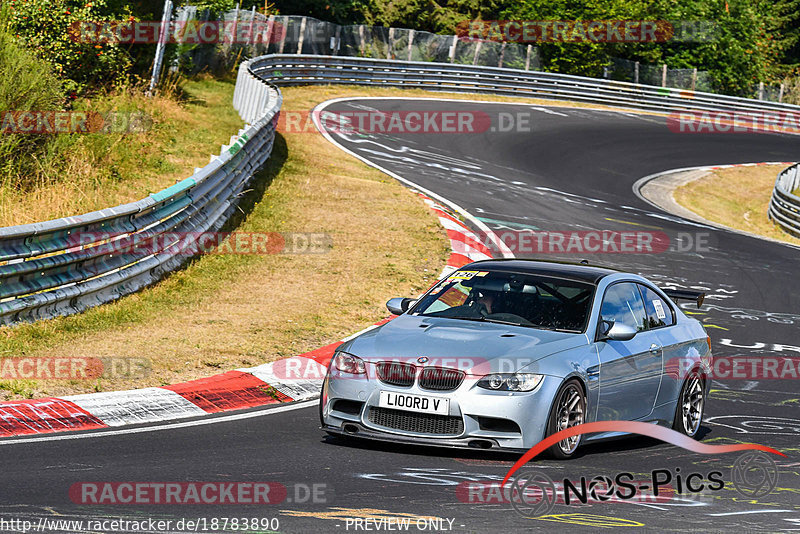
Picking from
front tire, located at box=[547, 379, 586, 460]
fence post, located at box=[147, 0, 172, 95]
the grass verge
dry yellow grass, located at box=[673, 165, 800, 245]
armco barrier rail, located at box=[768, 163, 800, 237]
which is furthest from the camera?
dry yellow grass, located at box=[673, 165, 800, 245]

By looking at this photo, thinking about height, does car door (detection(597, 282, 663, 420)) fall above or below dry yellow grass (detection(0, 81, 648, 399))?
above

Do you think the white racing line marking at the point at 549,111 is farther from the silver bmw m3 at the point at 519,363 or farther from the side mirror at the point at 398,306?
the side mirror at the point at 398,306

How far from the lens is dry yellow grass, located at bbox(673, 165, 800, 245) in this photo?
1107 inches

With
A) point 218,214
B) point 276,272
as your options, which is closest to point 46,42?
point 218,214

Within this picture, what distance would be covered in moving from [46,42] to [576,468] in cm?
1925

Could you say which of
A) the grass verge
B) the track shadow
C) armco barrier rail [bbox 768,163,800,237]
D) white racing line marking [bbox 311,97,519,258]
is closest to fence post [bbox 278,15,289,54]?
white racing line marking [bbox 311,97,519,258]

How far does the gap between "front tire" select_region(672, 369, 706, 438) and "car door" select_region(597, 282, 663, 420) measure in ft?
1.50

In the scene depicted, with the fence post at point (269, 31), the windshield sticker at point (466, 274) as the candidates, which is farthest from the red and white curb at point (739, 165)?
the windshield sticker at point (466, 274)

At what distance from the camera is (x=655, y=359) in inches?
351

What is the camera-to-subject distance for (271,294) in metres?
13.9

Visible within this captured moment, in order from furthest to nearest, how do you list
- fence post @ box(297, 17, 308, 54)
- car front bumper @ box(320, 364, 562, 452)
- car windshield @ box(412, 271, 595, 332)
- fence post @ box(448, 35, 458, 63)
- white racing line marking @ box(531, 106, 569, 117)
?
fence post @ box(448, 35, 458, 63) < fence post @ box(297, 17, 308, 54) < white racing line marking @ box(531, 106, 569, 117) < car windshield @ box(412, 271, 595, 332) < car front bumper @ box(320, 364, 562, 452)

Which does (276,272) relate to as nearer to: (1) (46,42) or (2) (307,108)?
(1) (46,42)

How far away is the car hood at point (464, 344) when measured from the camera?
302 inches

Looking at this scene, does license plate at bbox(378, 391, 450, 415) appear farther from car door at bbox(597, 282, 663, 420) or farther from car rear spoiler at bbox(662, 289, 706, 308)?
car rear spoiler at bbox(662, 289, 706, 308)
